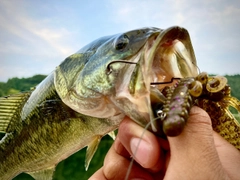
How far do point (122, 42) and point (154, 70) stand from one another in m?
0.16

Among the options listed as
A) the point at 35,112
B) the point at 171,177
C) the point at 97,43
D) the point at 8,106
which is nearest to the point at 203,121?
the point at 171,177

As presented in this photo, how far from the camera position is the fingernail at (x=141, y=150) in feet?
2.49

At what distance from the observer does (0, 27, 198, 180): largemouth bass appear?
0.76 meters

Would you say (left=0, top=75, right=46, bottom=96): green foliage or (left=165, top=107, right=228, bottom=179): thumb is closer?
(left=165, top=107, right=228, bottom=179): thumb

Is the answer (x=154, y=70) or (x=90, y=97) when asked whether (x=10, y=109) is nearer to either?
(x=90, y=97)

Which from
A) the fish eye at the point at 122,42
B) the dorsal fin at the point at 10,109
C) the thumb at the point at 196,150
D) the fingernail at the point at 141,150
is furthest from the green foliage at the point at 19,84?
the thumb at the point at 196,150

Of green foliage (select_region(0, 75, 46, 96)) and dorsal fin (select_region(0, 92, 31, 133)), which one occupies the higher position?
dorsal fin (select_region(0, 92, 31, 133))

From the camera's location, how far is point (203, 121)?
26.4 inches

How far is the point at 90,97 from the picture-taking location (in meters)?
0.93

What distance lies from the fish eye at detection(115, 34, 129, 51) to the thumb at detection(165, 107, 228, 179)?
1.00 ft

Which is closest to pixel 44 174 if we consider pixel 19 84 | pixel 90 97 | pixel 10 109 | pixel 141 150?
pixel 10 109

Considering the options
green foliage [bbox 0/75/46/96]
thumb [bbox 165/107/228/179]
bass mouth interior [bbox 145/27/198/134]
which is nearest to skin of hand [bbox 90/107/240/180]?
thumb [bbox 165/107/228/179]

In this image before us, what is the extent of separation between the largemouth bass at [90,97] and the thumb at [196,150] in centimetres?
7

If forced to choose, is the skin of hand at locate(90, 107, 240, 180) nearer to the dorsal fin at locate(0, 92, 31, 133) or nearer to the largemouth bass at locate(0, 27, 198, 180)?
the largemouth bass at locate(0, 27, 198, 180)
